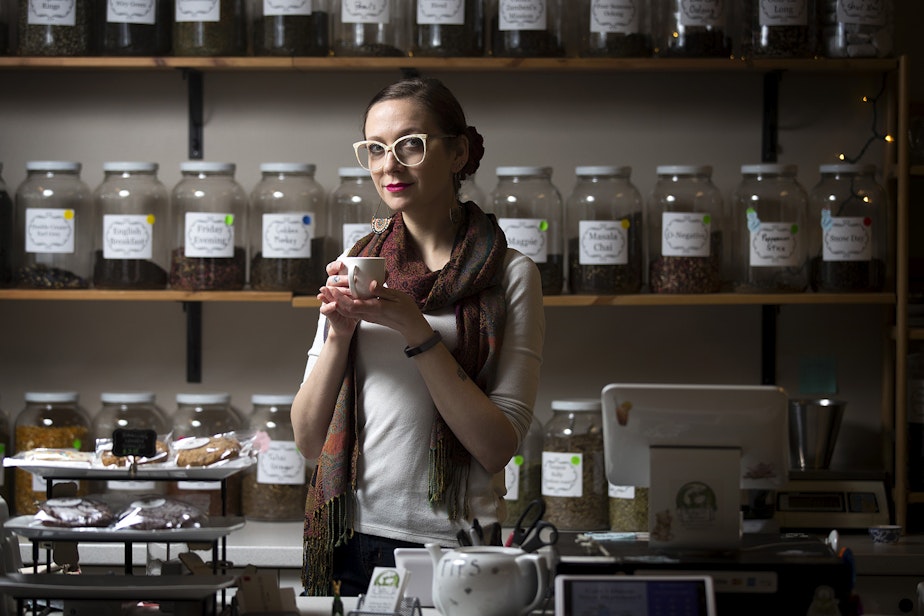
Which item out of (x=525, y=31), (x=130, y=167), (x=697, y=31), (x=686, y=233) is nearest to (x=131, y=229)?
(x=130, y=167)

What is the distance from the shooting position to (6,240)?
251cm

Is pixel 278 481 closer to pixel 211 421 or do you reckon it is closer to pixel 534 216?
pixel 211 421

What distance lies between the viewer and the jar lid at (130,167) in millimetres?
2439

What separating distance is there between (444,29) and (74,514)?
144cm

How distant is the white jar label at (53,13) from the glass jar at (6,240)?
33cm

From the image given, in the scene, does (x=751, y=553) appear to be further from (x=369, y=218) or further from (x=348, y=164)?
(x=348, y=164)

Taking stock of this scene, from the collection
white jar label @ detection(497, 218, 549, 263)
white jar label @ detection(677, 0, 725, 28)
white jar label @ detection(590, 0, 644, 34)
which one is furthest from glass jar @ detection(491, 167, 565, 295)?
white jar label @ detection(677, 0, 725, 28)

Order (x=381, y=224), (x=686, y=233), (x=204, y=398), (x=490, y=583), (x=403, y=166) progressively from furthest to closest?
1. (x=204, y=398)
2. (x=686, y=233)
3. (x=381, y=224)
4. (x=403, y=166)
5. (x=490, y=583)

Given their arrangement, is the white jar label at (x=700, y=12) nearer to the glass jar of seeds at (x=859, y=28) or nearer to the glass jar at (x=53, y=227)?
the glass jar of seeds at (x=859, y=28)

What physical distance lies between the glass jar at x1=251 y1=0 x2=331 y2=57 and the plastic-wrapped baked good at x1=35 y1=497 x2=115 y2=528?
136 cm

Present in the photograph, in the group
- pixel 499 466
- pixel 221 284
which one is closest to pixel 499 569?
pixel 499 466

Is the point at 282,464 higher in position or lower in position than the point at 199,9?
lower

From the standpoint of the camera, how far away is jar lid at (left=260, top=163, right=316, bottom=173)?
2451 mm

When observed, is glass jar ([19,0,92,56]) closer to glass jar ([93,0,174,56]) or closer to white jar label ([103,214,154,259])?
glass jar ([93,0,174,56])
